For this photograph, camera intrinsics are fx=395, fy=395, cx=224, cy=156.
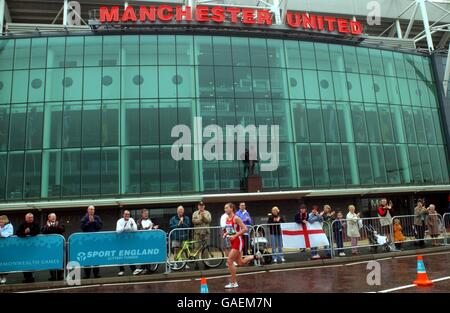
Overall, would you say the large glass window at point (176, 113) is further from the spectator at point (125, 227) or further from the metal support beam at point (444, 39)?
the metal support beam at point (444, 39)

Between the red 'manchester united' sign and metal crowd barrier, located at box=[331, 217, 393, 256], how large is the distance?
56.2 ft

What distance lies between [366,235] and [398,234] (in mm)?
1411

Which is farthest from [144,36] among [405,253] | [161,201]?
[405,253]

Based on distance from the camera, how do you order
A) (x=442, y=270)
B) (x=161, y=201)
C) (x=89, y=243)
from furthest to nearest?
1. (x=161, y=201)
2. (x=89, y=243)
3. (x=442, y=270)

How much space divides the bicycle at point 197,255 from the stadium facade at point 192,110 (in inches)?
426

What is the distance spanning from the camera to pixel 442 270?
33.9 ft

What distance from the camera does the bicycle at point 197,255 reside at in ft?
40.1

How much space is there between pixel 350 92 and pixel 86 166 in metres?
18.6

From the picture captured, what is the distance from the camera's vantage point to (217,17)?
86.5 ft

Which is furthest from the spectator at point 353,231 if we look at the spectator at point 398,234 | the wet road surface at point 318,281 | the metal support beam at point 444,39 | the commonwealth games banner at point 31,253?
the metal support beam at point 444,39

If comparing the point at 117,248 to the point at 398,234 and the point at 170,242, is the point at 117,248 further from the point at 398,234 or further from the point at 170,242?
the point at 398,234

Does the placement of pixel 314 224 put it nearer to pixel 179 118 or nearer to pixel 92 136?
pixel 179 118

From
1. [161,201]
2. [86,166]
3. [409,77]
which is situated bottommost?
[161,201]

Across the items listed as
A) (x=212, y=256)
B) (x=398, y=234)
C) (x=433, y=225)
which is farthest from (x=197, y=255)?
(x=433, y=225)
